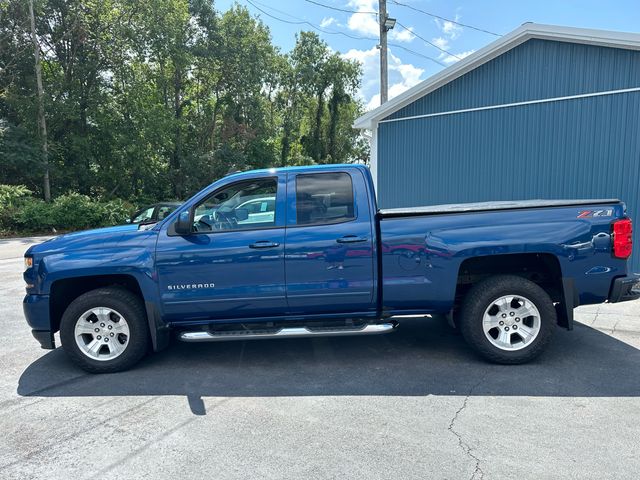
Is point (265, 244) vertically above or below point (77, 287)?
above

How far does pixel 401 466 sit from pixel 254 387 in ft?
5.50

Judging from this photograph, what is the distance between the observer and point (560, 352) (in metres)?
4.89

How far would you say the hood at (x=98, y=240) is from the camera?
439cm

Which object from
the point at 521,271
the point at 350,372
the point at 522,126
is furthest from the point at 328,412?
the point at 522,126

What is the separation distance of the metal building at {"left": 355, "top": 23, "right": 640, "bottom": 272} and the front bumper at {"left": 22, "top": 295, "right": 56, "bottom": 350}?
8377mm

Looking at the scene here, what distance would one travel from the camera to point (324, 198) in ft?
14.9

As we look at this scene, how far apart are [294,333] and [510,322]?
2117mm

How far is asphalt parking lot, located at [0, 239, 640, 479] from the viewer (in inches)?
116

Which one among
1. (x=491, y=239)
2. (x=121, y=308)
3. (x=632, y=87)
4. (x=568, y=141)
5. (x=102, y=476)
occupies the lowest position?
(x=102, y=476)

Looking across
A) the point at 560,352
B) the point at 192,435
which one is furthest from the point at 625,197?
the point at 192,435

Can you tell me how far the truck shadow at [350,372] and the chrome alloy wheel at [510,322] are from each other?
0.83ft

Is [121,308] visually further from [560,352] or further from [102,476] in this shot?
[560,352]

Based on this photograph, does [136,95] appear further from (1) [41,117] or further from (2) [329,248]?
(2) [329,248]

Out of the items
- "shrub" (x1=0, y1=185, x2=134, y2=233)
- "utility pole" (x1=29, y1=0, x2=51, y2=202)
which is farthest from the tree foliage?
"shrub" (x1=0, y1=185, x2=134, y2=233)
